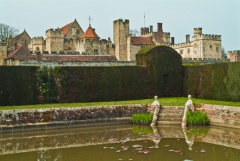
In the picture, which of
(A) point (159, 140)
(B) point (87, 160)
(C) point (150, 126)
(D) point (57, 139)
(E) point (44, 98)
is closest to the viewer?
(B) point (87, 160)

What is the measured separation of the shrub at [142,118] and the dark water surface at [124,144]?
0.83m

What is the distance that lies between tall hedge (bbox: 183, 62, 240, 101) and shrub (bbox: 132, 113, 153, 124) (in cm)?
494

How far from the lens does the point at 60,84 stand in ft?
67.7

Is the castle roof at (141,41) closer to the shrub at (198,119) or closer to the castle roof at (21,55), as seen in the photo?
the castle roof at (21,55)

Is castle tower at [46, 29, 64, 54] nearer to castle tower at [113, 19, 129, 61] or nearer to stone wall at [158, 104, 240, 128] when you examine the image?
castle tower at [113, 19, 129, 61]

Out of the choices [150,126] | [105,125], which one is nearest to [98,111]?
[105,125]

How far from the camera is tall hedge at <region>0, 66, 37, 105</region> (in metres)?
18.9

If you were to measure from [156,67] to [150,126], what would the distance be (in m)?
7.22

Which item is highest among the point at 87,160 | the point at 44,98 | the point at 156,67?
the point at 156,67

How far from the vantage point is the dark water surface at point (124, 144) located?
32.4 feet

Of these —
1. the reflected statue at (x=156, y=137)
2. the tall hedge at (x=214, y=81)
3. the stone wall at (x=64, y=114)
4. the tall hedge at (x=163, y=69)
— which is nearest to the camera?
the reflected statue at (x=156, y=137)

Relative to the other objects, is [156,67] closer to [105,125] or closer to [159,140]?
[105,125]

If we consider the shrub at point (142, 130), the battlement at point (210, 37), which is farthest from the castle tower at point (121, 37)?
the shrub at point (142, 130)

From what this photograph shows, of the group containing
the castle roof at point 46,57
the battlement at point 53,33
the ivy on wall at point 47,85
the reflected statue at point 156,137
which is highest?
the battlement at point 53,33
